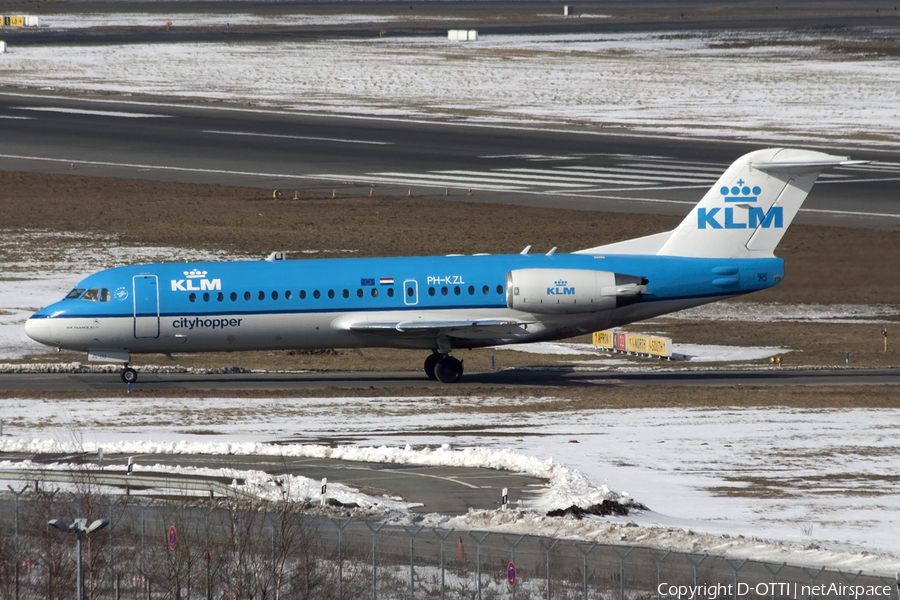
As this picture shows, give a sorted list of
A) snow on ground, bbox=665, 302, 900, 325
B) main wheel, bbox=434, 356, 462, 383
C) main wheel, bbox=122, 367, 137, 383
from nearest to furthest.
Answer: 1. main wheel, bbox=122, 367, 137, 383
2. main wheel, bbox=434, 356, 462, 383
3. snow on ground, bbox=665, 302, 900, 325

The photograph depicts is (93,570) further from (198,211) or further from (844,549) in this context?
(198,211)

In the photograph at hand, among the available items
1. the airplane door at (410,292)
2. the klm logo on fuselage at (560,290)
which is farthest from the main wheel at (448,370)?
the klm logo on fuselage at (560,290)

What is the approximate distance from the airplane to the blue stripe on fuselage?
46 millimetres

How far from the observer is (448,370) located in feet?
157

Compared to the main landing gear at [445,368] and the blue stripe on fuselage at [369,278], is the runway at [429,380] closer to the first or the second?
the main landing gear at [445,368]

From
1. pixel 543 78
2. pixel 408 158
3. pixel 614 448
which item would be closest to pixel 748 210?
pixel 614 448

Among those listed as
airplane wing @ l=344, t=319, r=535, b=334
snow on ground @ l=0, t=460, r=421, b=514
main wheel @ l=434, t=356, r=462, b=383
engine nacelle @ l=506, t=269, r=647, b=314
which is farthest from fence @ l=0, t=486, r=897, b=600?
main wheel @ l=434, t=356, r=462, b=383

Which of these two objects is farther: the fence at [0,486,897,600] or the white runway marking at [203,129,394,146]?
the white runway marking at [203,129,394,146]

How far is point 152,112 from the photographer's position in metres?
103

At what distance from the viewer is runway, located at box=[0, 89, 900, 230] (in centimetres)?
7650

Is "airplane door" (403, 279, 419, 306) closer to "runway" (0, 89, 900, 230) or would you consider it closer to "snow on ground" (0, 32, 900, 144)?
"runway" (0, 89, 900, 230)

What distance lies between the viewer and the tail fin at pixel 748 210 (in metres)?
48.5

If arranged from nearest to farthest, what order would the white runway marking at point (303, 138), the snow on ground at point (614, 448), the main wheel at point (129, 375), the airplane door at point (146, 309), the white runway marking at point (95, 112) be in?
the snow on ground at point (614, 448), the airplane door at point (146, 309), the main wheel at point (129, 375), the white runway marking at point (303, 138), the white runway marking at point (95, 112)

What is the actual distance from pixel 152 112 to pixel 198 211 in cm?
3070
